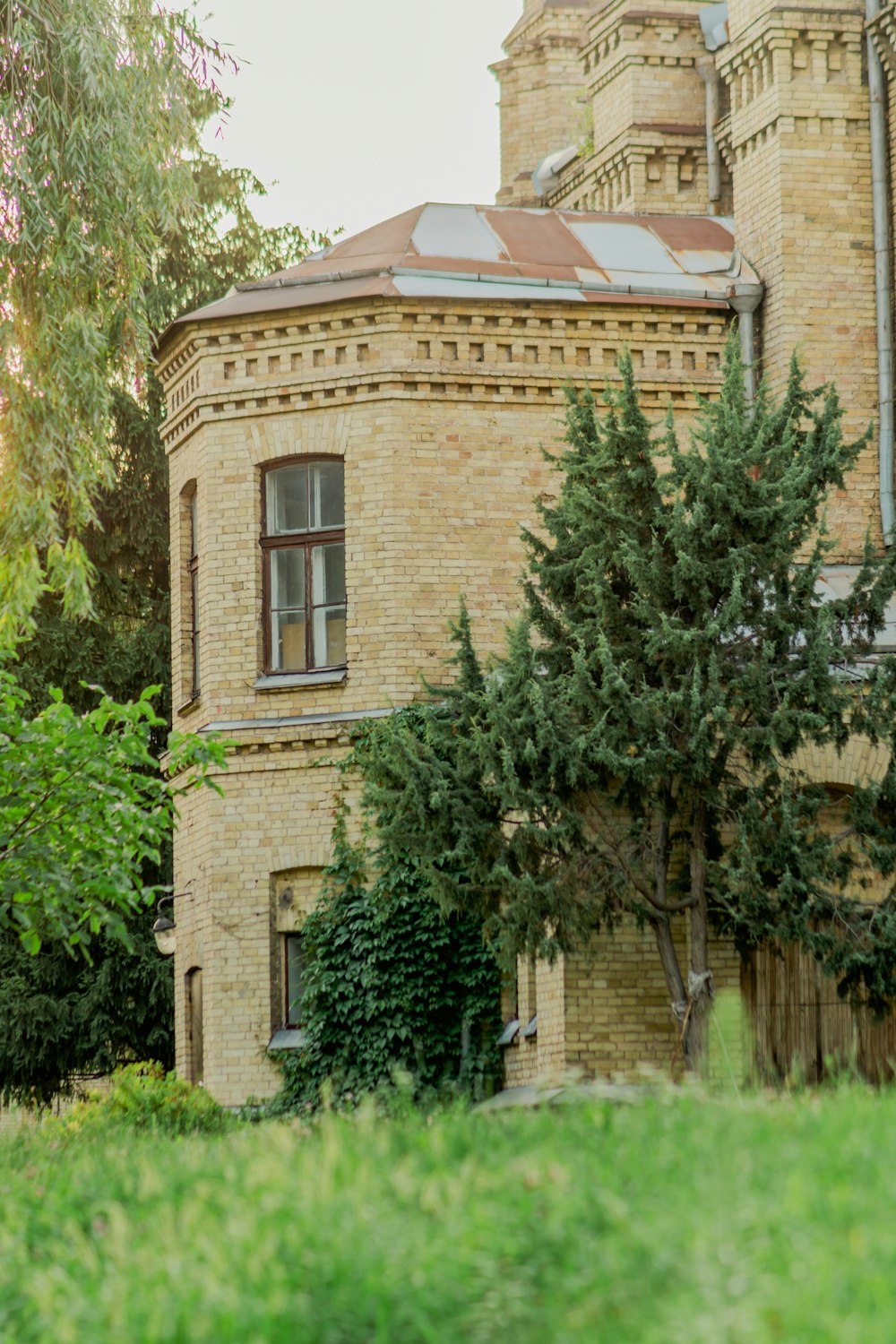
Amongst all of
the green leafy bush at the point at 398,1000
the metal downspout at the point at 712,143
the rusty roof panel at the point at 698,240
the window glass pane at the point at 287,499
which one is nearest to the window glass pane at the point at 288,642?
the window glass pane at the point at 287,499

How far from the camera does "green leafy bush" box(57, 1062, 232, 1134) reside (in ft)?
45.3

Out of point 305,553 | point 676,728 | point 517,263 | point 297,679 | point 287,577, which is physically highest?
point 517,263

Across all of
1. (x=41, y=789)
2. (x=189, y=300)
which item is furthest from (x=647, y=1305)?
(x=189, y=300)

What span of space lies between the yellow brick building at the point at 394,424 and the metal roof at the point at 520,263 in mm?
39

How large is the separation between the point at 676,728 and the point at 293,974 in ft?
18.4

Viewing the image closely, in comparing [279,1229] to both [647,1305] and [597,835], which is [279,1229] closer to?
[647,1305]

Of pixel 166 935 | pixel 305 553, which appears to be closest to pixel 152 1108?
pixel 166 935

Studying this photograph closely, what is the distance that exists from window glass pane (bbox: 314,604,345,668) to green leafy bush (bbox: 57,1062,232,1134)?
3991mm

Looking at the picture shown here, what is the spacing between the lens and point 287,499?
18828 mm

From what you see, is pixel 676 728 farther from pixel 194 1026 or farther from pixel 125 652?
pixel 125 652

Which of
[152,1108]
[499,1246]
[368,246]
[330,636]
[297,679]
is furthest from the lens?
Result: [368,246]

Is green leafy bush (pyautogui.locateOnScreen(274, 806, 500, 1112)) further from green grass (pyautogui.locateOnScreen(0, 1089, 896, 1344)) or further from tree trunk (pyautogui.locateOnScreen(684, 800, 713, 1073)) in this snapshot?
green grass (pyautogui.locateOnScreen(0, 1089, 896, 1344))

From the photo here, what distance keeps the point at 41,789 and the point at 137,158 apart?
4356 millimetres

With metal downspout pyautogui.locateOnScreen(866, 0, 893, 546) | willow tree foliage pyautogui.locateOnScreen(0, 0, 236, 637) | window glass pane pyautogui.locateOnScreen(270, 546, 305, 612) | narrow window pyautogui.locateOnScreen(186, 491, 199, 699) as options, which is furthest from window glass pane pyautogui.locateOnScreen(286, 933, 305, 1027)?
metal downspout pyautogui.locateOnScreen(866, 0, 893, 546)
